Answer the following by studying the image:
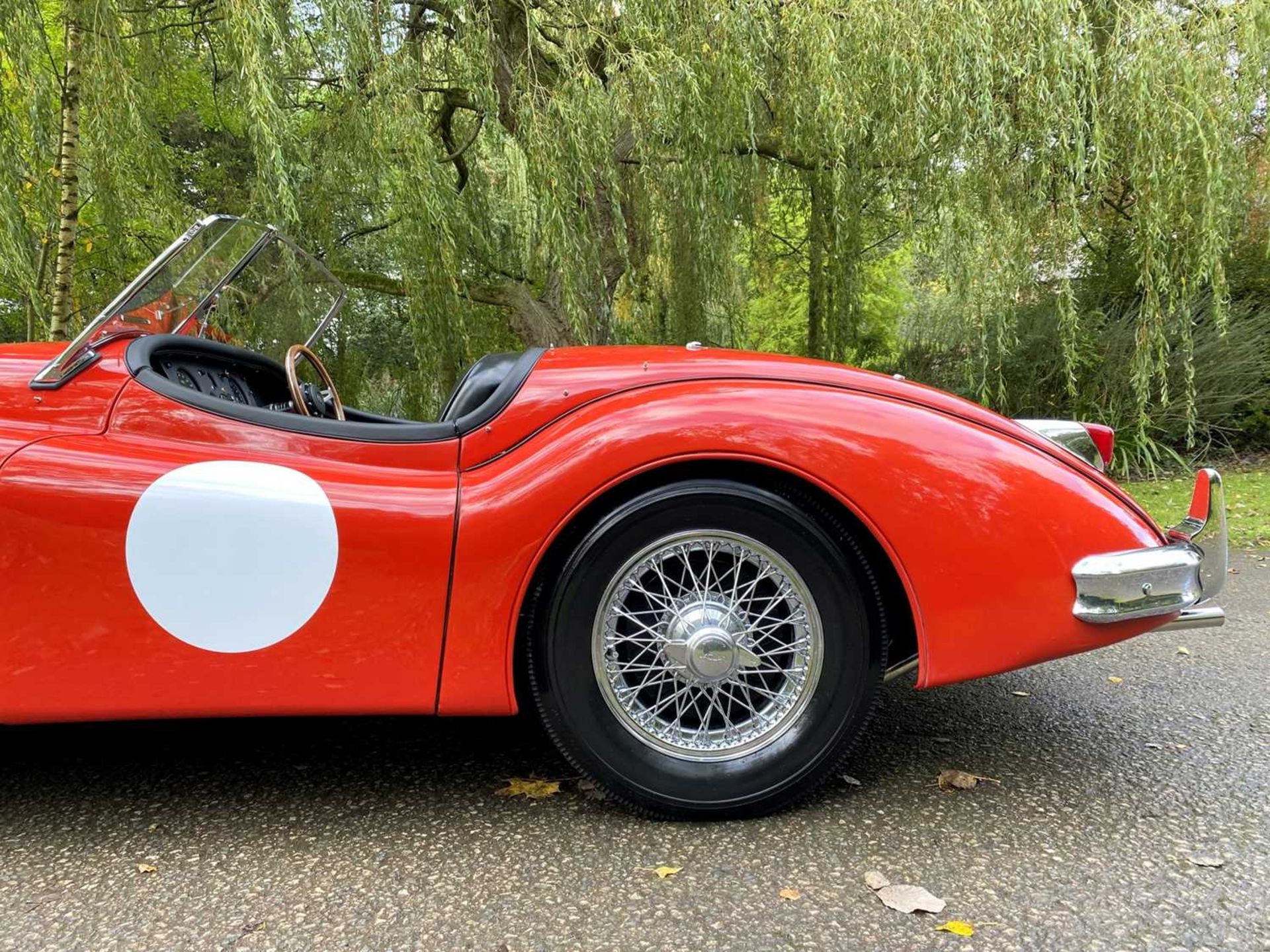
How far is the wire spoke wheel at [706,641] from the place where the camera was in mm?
1748

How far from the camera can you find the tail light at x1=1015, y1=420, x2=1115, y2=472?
2248 mm

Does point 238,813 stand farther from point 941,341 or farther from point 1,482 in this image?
point 941,341

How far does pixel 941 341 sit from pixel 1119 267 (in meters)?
2.01

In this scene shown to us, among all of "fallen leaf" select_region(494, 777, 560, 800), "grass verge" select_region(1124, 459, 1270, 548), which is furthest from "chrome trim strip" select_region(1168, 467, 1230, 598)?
"grass verge" select_region(1124, 459, 1270, 548)

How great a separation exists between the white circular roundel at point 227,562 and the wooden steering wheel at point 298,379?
37 cm

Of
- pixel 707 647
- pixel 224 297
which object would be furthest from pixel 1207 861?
pixel 224 297

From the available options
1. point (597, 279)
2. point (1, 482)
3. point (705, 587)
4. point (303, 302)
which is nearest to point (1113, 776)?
point (705, 587)

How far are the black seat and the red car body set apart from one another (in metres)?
0.18

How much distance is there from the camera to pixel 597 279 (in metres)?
4.62

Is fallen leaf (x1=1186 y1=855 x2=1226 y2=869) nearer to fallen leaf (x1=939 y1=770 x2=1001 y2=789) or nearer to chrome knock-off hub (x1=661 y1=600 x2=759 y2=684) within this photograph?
fallen leaf (x1=939 y1=770 x2=1001 y2=789)

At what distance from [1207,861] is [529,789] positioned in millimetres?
1433

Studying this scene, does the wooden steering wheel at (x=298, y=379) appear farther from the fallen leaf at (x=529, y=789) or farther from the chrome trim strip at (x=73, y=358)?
the fallen leaf at (x=529, y=789)

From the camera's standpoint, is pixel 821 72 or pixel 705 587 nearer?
pixel 705 587

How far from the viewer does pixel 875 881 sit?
1.53m
